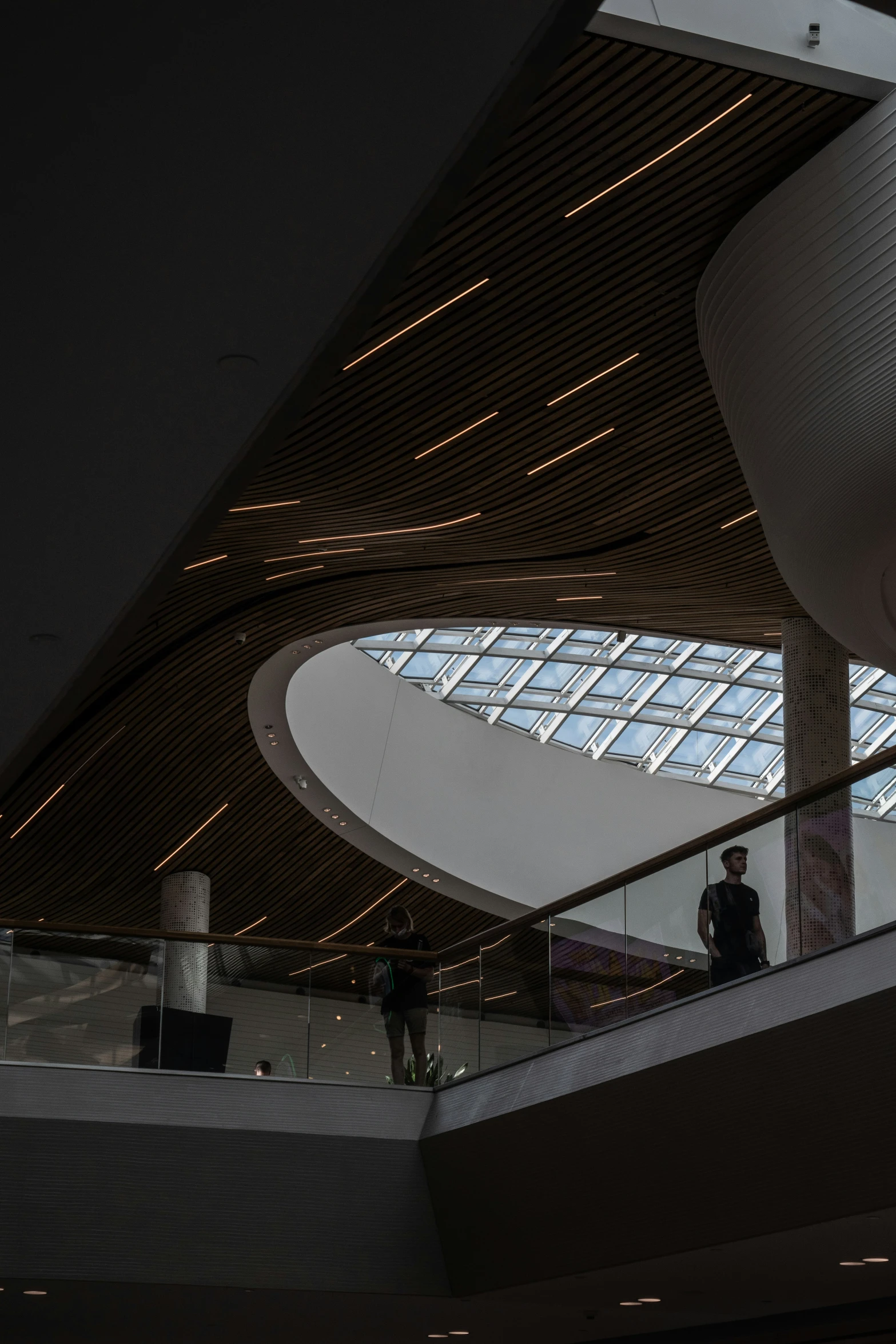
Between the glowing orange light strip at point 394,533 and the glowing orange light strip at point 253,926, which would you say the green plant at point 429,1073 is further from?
the glowing orange light strip at point 253,926

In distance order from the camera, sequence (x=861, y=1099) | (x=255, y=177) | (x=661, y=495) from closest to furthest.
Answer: (x=255, y=177)
(x=861, y=1099)
(x=661, y=495)

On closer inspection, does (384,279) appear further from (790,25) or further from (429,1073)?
(429,1073)

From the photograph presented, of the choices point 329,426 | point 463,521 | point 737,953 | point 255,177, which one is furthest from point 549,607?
point 255,177

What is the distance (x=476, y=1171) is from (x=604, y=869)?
13884 millimetres

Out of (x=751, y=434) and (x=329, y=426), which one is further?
(x=329, y=426)

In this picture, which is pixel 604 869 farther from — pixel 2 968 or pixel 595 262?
pixel 595 262

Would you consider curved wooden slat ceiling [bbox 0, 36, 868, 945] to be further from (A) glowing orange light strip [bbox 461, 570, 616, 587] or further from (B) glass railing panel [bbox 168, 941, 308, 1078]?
(B) glass railing panel [bbox 168, 941, 308, 1078]

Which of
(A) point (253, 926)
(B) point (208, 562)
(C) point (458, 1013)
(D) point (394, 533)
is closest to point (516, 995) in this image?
(C) point (458, 1013)

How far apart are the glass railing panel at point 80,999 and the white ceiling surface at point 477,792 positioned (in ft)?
26.6

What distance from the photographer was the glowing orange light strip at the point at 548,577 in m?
15.3

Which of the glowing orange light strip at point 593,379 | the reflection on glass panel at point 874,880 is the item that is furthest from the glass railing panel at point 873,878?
the glowing orange light strip at point 593,379

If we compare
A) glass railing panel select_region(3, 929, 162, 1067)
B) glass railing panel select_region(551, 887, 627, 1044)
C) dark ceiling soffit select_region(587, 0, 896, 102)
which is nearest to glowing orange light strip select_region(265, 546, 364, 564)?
glass railing panel select_region(3, 929, 162, 1067)

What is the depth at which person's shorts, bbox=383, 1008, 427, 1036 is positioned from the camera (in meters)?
12.5

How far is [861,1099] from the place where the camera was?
27.7 ft
